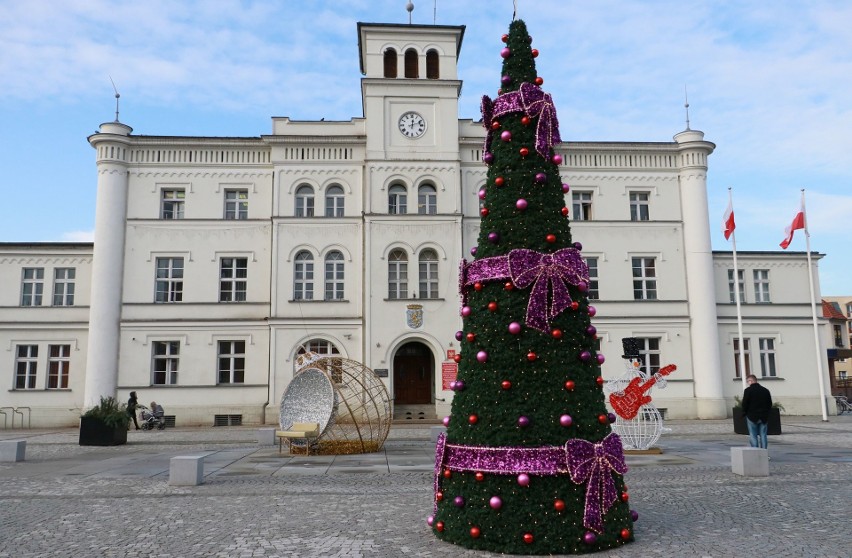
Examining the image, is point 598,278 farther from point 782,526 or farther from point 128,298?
point 782,526

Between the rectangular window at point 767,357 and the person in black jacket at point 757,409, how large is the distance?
57.9ft

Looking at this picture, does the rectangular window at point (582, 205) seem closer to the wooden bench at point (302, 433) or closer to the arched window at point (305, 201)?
the arched window at point (305, 201)

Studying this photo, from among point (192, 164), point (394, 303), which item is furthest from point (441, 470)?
point (192, 164)

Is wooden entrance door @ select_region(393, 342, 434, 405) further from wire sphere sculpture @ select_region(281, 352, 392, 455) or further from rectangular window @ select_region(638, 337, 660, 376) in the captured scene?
wire sphere sculpture @ select_region(281, 352, 392, 455)

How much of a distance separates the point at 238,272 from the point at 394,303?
22.7 ft

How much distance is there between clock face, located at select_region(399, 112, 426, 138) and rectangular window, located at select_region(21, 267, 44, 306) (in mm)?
16542

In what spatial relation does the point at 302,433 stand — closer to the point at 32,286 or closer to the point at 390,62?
the point at 390,62

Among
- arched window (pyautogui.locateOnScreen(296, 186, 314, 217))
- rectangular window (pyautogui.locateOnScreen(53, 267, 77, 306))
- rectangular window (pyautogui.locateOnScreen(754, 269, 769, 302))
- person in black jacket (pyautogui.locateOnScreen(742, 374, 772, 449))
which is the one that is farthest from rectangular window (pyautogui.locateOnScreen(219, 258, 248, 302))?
rectangular window (pyautogui.locateOnScreen(754, 269, 769, 302))

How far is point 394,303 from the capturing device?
1128 inches

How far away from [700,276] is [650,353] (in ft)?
13.2

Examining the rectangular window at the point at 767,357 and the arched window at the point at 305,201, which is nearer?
the arched window at the point at 305,201

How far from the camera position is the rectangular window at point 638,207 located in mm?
31766

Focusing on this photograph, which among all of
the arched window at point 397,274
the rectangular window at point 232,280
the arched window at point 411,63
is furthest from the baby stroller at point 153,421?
the arched window at point 411,63

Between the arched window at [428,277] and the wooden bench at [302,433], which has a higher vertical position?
the arched window at [428,277]
